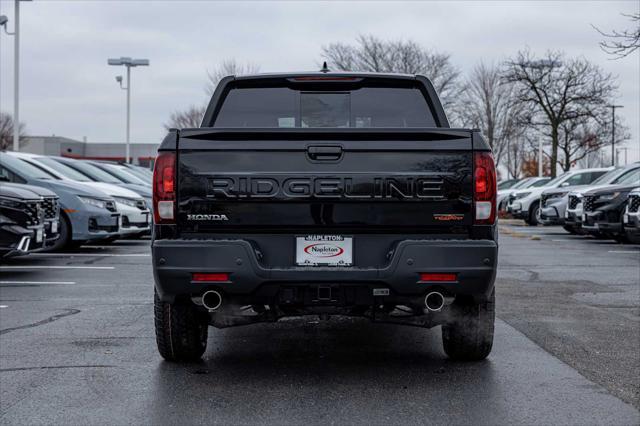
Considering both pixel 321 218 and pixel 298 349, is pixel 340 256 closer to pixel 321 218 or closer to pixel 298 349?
pixel 321 218

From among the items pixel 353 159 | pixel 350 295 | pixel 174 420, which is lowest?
pixel 174 420

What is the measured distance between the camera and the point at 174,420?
4434 millimetres

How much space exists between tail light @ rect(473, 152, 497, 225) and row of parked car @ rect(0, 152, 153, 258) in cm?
716

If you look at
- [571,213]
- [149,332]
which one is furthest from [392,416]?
[571,213]

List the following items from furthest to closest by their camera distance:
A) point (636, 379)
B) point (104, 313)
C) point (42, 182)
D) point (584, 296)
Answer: point (42, 182) → point (584, 296) → point (104, 313) → point (636, 379)

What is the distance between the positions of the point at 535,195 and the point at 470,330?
21.2 m

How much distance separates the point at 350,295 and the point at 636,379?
1.89 metres

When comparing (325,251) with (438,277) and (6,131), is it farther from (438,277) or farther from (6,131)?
(6,131)

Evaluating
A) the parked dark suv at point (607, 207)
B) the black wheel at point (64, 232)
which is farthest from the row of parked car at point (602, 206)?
the black wheel at point (64, 232)

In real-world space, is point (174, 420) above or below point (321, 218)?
below

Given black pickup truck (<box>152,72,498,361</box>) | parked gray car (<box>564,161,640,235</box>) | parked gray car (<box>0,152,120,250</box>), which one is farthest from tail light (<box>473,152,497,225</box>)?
parked gray car (<box>564,161,640,235</box>)

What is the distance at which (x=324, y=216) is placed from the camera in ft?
16.3

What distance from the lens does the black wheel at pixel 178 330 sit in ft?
18.2

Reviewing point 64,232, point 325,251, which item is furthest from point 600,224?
point 325,251
